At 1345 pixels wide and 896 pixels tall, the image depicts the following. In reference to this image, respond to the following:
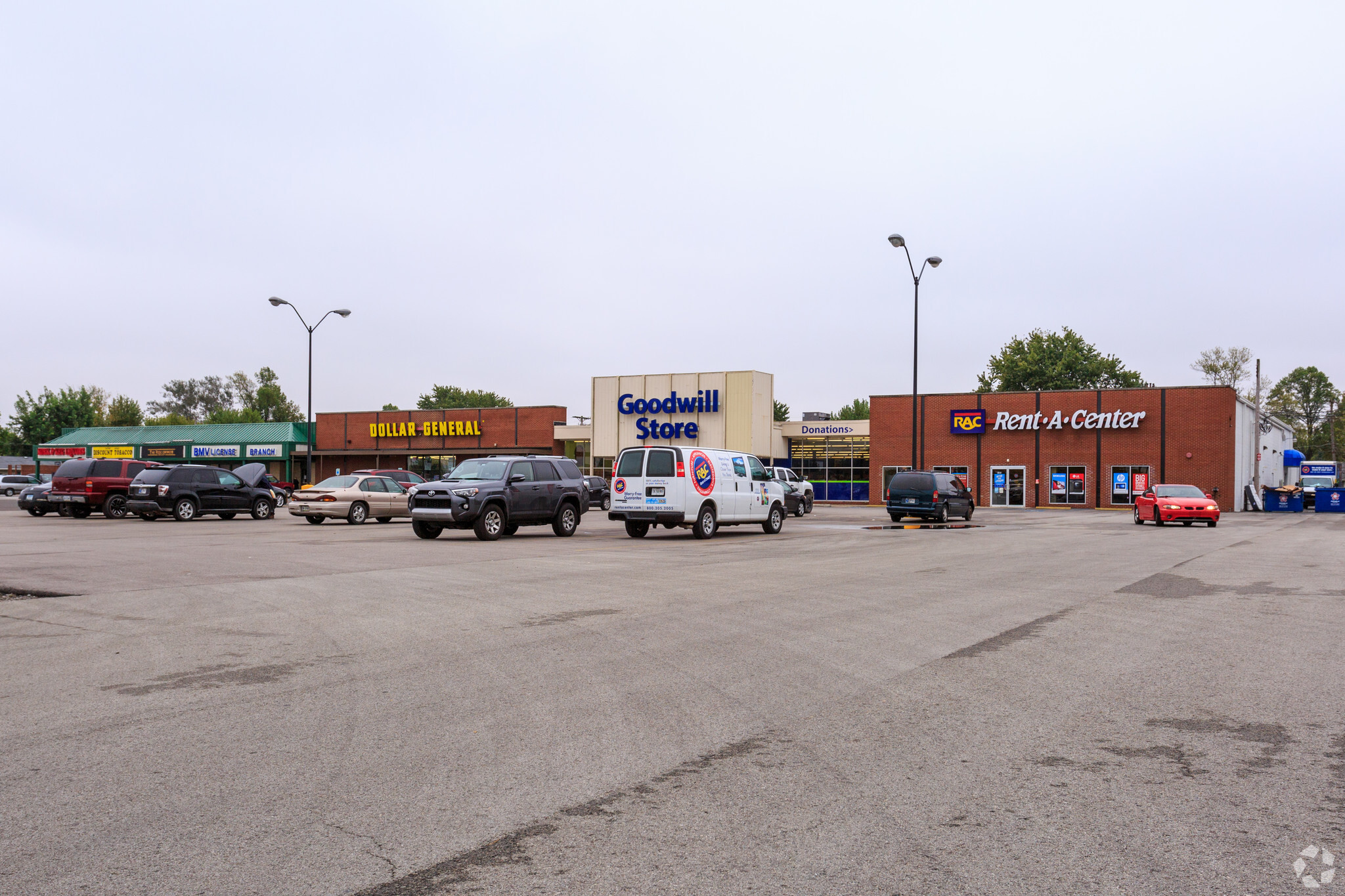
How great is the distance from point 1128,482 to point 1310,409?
296ft

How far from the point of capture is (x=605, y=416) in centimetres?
6272

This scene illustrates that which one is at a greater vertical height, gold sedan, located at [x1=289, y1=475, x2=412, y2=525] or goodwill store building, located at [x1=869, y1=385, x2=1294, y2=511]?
goodwill store building, located at [x1=869, y1=385, x2=1294, y2=511]

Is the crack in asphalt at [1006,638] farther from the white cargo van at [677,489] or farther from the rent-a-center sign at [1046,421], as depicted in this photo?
the rent-a-center sign at [1046,421]

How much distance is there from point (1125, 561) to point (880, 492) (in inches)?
1582

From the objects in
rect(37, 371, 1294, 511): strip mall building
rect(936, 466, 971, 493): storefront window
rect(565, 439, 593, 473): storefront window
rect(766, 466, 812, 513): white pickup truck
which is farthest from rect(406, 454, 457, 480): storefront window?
rect(766, 466, 812, 513): white pickup truck

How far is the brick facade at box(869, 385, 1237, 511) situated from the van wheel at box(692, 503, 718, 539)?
24.7m

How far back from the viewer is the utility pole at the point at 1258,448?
53516mm

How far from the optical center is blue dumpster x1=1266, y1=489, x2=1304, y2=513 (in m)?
49.5

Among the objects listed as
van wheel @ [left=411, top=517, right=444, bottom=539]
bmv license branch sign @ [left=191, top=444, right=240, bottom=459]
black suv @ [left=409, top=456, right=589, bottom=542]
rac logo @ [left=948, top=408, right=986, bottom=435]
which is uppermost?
rac logo @ [left=948, top=408, right=986, bottom=435]

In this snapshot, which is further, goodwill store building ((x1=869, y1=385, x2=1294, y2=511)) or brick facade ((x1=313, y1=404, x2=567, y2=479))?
brick facade ((x1=313, y1=404, x2=567, y2=479))

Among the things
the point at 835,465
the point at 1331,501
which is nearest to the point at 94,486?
the point at 835,465

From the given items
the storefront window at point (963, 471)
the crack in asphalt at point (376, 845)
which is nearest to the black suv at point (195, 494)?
the crack in asphalt at point (376, 845)

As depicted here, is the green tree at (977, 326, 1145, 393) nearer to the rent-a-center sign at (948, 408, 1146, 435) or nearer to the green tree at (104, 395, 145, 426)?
the rent-a-center sign at (948, 408, 1146, 435)

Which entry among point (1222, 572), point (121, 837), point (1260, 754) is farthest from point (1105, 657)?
point (1222, 572)
